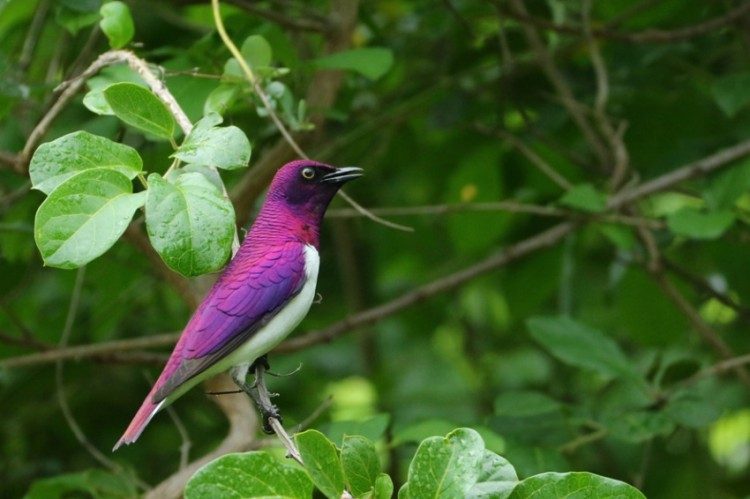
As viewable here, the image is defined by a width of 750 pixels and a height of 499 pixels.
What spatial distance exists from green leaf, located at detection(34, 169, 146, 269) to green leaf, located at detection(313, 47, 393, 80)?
122 cm

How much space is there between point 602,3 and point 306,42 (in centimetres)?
115

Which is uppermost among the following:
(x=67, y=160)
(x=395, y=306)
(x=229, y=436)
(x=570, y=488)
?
(x=67, y=160)

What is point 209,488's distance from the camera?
4.82ft

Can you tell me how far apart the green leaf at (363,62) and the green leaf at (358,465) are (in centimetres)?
134

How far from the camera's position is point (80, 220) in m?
1.57

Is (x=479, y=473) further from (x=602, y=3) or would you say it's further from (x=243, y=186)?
(x=602, y=3)

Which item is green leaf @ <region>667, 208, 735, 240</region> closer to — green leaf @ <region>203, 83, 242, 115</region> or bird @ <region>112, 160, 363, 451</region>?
bird @ <region>112, 160, 363, 451</region>

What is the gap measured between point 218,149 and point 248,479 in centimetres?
53

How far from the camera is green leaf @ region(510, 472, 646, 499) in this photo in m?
1.61

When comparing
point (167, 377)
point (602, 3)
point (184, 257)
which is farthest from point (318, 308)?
point (184, 257)

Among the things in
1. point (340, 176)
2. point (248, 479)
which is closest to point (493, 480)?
point (248, 479)

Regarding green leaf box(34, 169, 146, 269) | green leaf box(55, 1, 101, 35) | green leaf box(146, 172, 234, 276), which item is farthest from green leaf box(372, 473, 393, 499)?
green leaf box(55, 1, 101, 35)

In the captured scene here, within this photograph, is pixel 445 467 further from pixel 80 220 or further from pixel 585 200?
pixel 585 200

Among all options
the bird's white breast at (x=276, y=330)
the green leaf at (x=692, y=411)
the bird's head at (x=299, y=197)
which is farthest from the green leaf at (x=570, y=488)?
the green leaf at (x=692, y=411)
